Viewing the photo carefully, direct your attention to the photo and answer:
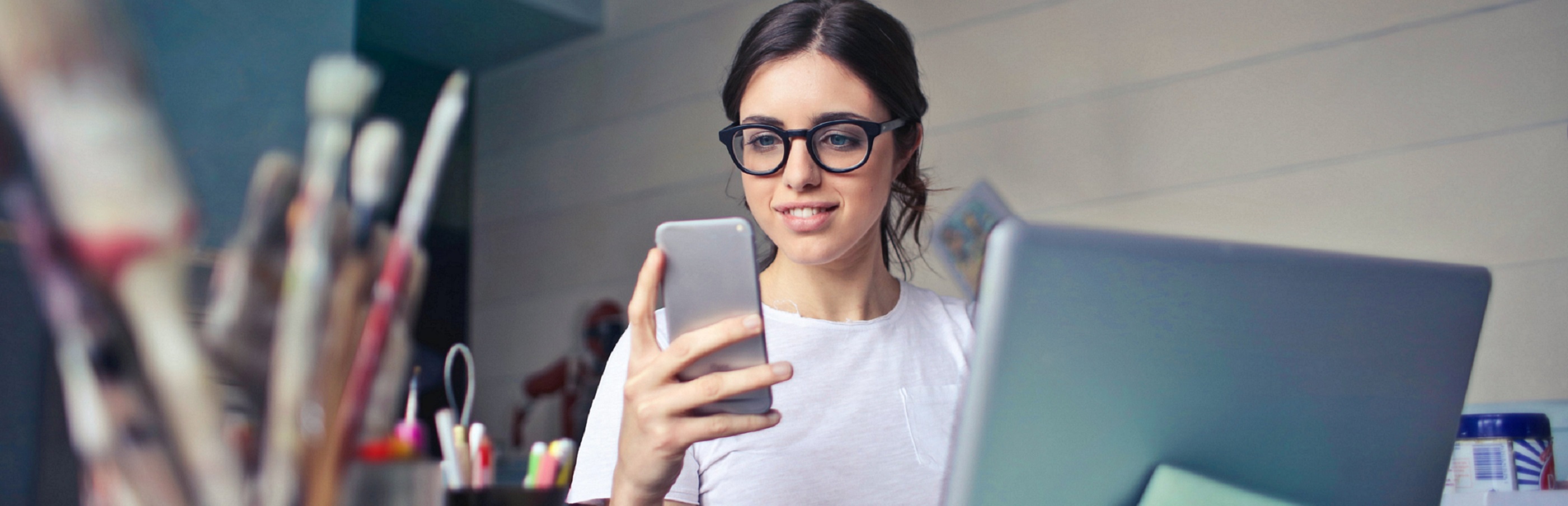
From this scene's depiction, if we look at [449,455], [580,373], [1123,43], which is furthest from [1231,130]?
[580,373]

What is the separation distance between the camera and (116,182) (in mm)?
250

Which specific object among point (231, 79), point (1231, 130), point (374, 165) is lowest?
point (374, 165)

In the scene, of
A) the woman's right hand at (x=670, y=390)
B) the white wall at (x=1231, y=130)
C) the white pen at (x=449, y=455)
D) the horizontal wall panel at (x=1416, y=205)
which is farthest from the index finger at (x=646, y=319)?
the white wall at (x=1231, y=130)

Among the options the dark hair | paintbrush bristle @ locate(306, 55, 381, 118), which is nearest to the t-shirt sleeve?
the dark hair

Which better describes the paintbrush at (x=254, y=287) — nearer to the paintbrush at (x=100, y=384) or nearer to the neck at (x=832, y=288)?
the paintbrush at (x=100, y=384)

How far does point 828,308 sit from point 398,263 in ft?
3.17

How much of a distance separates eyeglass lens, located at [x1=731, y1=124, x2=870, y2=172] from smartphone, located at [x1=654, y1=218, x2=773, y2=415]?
1.19 feet

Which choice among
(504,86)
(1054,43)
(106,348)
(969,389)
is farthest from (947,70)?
(106,348)

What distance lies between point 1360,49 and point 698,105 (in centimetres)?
178

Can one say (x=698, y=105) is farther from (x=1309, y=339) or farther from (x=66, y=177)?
(x=66, y=177)

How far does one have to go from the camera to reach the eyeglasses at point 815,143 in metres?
1.14

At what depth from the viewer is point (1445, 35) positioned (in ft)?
6.23

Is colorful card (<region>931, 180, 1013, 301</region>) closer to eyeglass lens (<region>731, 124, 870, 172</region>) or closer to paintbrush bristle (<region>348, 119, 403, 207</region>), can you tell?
eyeglass lens (<region>731, 124, 870, 172</region>)

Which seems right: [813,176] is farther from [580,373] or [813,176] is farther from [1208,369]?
[580,373]
